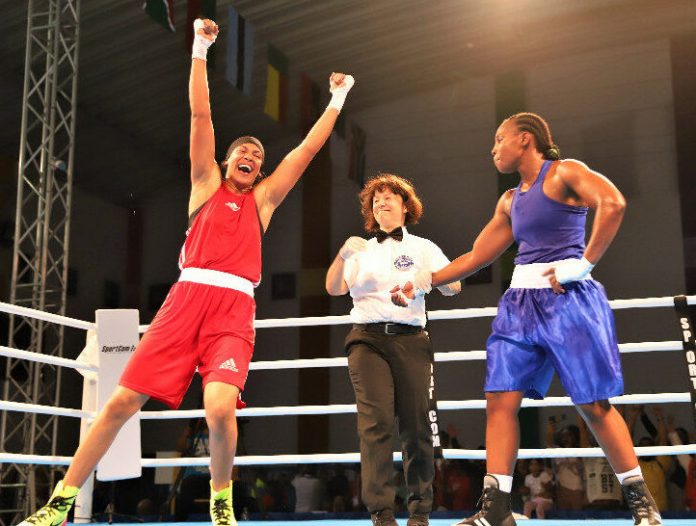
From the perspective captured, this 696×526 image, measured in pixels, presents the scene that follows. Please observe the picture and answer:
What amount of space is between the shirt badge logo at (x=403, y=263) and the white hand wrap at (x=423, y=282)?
0.24 metres

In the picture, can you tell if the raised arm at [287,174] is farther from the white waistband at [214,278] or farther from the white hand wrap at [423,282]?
the white hand wrap at [423,282]

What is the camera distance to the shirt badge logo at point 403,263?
305cm

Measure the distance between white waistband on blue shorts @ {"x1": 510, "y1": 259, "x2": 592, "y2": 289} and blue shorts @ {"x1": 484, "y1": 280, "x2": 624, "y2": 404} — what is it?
19 mm

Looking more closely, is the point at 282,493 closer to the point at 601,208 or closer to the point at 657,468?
the point at 657,468

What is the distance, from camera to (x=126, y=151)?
36.5ft

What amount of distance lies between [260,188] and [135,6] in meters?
6.07

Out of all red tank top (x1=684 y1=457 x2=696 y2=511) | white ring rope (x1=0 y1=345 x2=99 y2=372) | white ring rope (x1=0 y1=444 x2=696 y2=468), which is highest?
white ring rope (x1=0 y1=345 x2=99 y2=372)

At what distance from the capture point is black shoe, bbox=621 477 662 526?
8.15ft

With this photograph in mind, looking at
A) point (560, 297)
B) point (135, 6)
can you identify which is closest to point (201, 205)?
point (560, 297)

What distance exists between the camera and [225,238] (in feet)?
8.80

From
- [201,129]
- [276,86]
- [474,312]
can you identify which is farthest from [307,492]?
[201,129]

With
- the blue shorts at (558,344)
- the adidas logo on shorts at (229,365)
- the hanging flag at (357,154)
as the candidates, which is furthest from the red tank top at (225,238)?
the hanging flag at (357,154)

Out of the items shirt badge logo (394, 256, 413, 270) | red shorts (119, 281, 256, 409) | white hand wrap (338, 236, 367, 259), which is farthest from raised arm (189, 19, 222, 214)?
shirt badge logo (394, 256, 413, 270)

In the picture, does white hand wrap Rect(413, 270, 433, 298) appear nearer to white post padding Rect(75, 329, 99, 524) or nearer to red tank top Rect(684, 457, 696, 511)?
white post padding Rect(75, 329, 99, 524)
